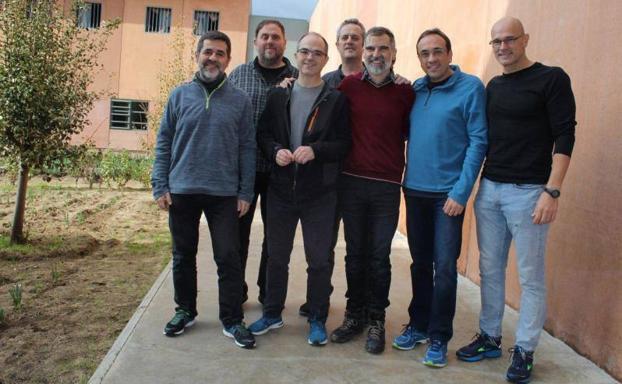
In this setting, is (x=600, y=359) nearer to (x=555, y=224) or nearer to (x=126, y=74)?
(x=555, y=224)

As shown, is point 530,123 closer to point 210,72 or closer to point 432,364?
point 432,364

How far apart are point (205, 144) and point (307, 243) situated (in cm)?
90

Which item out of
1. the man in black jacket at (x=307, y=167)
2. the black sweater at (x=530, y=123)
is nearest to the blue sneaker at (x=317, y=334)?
the man in black jacket at (x=307, y=167)

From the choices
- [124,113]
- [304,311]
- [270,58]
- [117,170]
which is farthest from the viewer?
[124,113]

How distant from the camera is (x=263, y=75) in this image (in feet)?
13.0

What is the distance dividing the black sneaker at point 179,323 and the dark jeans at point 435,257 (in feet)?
4.98

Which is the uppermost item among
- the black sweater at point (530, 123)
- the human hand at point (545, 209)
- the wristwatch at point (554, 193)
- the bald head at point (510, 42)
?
the bald head at point (510, 42)

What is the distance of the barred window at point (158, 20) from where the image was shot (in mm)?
22375

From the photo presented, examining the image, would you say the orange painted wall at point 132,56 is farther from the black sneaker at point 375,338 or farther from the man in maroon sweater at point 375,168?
the black sneaker at point 375,338

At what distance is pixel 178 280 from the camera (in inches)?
143

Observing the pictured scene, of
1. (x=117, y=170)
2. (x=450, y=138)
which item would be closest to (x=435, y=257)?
(x=450, y=138)

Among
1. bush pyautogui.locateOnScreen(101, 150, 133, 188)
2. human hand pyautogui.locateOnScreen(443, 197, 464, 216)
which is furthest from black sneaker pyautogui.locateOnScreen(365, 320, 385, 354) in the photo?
bush pyautogui.locateOnScreen(101, 150, 133, 188)

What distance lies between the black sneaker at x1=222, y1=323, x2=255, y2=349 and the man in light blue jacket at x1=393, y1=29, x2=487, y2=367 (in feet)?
3.53

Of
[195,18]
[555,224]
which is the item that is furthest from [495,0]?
[195,18]
